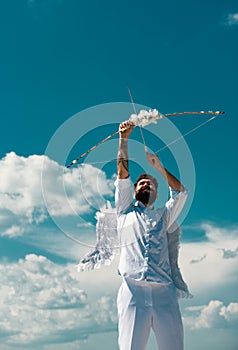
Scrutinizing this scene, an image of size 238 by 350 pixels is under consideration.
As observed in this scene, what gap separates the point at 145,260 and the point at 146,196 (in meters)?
0.61

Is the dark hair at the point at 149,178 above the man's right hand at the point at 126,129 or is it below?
below

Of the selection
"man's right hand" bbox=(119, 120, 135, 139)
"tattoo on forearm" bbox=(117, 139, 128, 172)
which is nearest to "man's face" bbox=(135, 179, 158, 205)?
"tattoo on forearm" bbox=(117, 139, 128, 172)

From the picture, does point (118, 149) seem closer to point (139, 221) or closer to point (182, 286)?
point (139, 221)

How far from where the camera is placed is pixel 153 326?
3711mm

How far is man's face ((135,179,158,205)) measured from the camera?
4.16 metres

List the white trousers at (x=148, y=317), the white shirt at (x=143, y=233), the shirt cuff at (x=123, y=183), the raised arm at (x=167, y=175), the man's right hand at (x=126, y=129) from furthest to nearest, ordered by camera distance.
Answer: the raised arm at (x=167, y=175), the man's right hand at (x=126, y=129), the shirt cuff at (x=123, y=183), the white shirt at (x=143, y=233), the white trousers at (x=148, y=317)

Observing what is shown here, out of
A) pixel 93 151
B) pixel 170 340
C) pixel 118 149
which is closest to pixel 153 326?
pixel 170 340

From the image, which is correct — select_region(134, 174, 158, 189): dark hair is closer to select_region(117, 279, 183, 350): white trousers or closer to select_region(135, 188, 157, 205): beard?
select_region(135, 188, 157, 205): beard

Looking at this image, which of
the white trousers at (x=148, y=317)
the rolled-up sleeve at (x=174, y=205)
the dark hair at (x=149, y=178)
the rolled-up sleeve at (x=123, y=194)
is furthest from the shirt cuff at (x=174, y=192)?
the white trousers at (x=148, y=317)

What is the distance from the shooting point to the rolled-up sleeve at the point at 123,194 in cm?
405

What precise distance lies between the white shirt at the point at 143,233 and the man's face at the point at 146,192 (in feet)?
0.17

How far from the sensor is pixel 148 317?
3678mm

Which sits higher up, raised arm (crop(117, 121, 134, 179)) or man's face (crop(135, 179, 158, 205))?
raised arm (crop(117, 121, 134, 179))

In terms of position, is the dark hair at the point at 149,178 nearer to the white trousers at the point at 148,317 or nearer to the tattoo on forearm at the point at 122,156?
the tattoo on forearm at the point at 122,156
